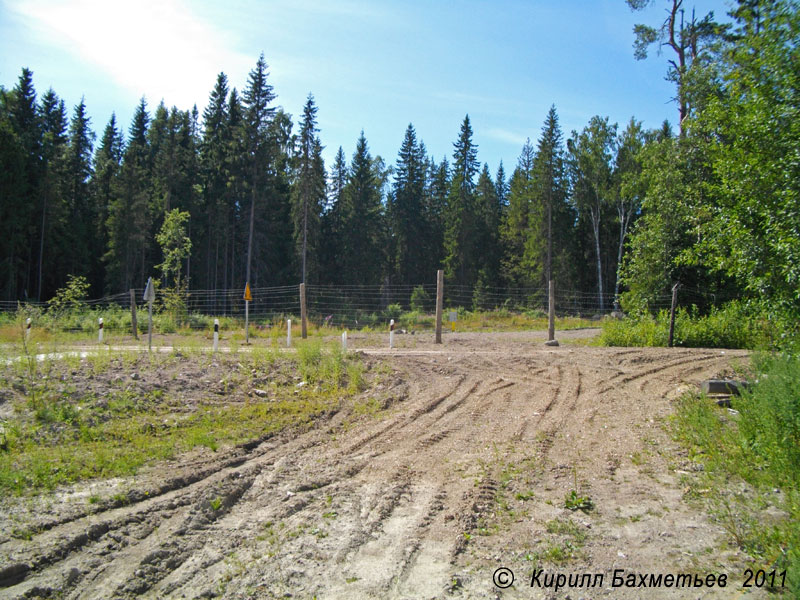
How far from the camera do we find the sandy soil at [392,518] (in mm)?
3719

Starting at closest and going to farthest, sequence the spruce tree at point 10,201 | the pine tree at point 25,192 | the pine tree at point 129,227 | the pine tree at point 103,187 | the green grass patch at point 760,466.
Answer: the green grass patch at point 760,466 < the spruce tree at point 10,201 < the pine tree at point 25,192 < the pine tree at point 129,227 < the pine tree at point 103,187

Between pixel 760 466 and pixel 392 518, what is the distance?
3756 millimetres

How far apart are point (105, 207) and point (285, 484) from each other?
5266 centimetres

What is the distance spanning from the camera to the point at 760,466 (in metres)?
5.33

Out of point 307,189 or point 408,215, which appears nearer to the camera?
point 307,189

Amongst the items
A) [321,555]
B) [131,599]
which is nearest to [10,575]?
[131,599]

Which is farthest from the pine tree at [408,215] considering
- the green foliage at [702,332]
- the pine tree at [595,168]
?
the green foliage at [702,332]

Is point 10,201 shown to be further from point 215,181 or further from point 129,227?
point 215,181

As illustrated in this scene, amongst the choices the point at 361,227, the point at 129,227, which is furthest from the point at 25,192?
the point at 361,227

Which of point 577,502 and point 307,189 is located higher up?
point 307,189

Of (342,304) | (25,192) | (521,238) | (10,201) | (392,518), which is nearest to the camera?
(392,518)

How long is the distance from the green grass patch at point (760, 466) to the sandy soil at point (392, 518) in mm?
211

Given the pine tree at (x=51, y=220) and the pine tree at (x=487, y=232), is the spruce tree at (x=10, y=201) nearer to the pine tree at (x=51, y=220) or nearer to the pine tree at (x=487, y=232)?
the pine tree at (x=51, y=220)

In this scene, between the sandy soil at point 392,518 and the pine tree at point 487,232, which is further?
the pine tree at point 487,232
